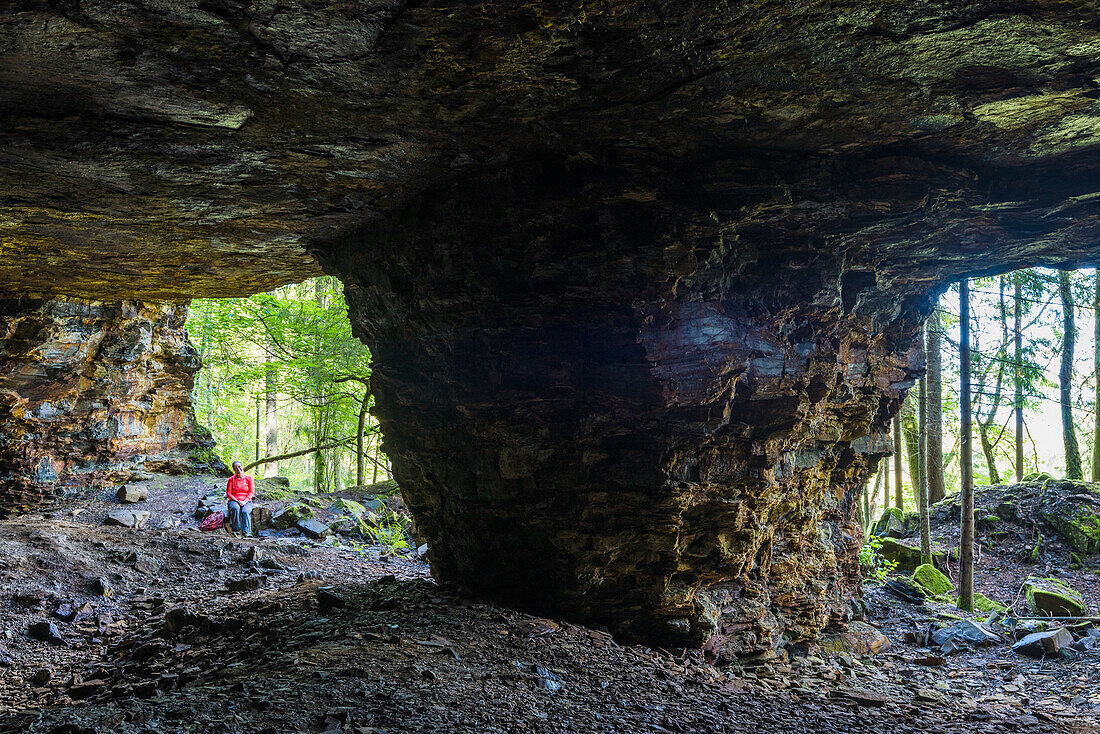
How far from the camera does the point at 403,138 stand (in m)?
5.19

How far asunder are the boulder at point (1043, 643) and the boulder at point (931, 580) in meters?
3.77

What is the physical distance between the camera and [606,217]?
6.03 meters

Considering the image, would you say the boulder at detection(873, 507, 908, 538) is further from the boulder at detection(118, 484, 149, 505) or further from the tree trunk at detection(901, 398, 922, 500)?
the boulder at detection(118, 484, 149, 505)

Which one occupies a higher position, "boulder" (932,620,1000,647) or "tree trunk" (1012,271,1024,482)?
"tree trunk" (1012,271,1024,482)

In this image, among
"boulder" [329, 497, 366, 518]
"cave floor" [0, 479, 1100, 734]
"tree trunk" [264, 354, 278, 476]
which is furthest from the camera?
"tree trunk" [264, 354, 278, 476]

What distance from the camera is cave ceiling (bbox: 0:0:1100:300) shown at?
3592 millimetres

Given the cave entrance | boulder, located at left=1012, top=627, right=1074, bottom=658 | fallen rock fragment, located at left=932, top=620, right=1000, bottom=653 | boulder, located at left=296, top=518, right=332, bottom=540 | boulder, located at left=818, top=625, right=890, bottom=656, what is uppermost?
the cave entrance

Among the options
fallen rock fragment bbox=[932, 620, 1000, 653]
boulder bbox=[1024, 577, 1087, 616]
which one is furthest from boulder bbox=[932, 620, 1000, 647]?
boulder bbox=[1024, 577, 1087, 616]

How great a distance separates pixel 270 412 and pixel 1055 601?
23.4 metres

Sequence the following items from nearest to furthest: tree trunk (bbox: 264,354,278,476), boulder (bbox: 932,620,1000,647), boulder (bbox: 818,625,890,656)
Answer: boulder (bbox: 818,625,890,656), boulder (bbox: 932,620,1000,647), tree trunk (bbox: 264,354,278,476)

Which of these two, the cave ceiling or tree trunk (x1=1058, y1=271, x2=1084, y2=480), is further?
tree trunk (x1=1058, y1=271, x2=1084, y2=480)

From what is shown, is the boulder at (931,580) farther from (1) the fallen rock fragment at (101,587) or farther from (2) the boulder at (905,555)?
(1) the fallen rock fragment at (101,587)

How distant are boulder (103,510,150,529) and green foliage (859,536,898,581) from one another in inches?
554

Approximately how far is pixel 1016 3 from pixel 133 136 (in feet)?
18.8
